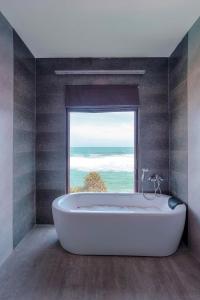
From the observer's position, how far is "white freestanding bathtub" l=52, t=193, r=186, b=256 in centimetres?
240

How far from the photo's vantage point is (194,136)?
2.53 meters

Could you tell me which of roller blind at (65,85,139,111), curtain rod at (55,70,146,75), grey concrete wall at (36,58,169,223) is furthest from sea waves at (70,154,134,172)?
curtain rod at (55,70,146,75)

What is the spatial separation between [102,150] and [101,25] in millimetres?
1905

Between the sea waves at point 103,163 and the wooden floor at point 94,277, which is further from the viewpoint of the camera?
the sea waves at point 103,163

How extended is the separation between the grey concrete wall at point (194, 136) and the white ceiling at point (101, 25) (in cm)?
28

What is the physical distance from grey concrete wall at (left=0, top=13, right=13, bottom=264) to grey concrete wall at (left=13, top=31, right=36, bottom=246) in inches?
4.8

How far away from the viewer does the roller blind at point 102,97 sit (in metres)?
3.44

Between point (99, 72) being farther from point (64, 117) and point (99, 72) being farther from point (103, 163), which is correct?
point (103, 163)

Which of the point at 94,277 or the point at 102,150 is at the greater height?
the point at 102,150

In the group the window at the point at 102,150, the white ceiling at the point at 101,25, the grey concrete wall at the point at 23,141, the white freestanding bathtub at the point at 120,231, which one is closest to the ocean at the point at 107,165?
the window at the point at 102,150

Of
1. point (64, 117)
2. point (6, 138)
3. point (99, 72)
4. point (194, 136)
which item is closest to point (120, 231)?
point (194, 136)

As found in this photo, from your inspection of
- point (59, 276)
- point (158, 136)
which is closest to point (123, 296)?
point (59, 276)

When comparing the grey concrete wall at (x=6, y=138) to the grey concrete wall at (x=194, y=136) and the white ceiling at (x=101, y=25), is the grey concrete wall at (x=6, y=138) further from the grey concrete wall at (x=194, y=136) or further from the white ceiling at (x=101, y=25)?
the grey concrete wall at (x=194, y=136)

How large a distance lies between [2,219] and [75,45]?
8.18 feet
